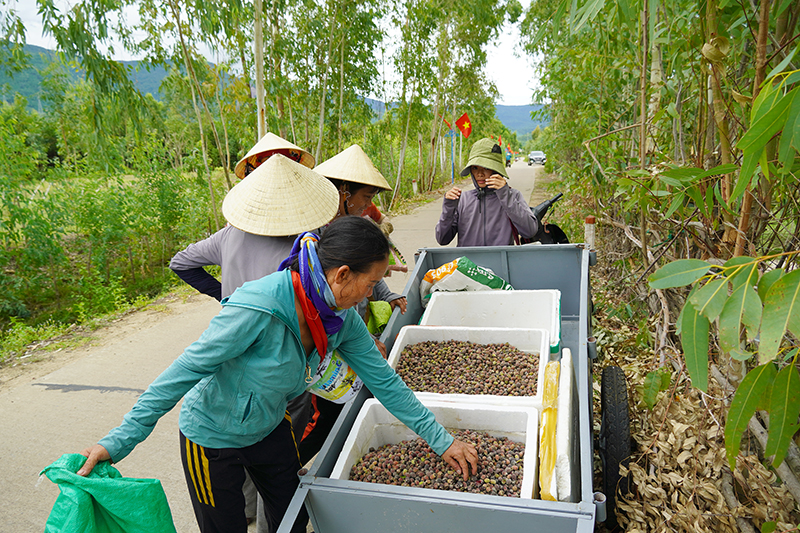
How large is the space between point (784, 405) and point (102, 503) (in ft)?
5.82

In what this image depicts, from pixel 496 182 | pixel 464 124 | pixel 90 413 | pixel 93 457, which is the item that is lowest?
pixel 90 413

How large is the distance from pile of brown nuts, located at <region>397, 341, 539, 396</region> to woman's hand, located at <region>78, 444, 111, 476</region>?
53.4 inches

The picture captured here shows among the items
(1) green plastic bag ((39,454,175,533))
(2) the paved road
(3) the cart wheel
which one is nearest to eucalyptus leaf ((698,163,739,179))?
(3) the cart wheel

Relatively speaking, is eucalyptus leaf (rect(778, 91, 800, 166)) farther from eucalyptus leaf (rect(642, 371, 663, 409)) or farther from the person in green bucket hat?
the person in green bucket hat

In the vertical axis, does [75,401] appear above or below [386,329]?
below

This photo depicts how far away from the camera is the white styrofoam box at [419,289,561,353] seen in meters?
3.08

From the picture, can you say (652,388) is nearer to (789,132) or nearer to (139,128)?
(789,132)

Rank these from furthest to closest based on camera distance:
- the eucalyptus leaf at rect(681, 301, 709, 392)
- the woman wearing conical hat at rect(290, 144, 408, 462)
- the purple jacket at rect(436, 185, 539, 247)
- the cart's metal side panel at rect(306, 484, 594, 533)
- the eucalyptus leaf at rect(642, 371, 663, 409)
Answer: the purple jacket at rect(436, 185, 539, 247) → the woman wearing conical hat at rect(290, 144, 408, 462) → the eucalyptus leaf at rect(642, 371, 663, 409) → the cart's metal side panel at rect(306, 484, 594, 533) → the eucalyptus leaf at rect(681, 301, 709, 392)

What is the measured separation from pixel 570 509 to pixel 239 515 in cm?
124

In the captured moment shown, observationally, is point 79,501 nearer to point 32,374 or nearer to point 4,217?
point 32,374

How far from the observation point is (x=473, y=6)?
12016 millimetres

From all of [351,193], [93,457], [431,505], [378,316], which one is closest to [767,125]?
[431,505]

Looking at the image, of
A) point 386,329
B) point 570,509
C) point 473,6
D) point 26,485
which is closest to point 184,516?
point 26,485

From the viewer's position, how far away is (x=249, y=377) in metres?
1.55
